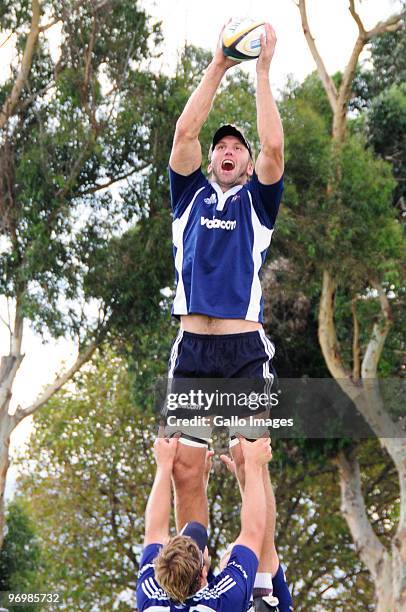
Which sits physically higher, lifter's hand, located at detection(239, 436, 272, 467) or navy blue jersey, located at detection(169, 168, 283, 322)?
navy blue jersey, located at detection(169, 168, 283, 322)

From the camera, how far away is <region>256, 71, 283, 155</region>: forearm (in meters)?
4.95

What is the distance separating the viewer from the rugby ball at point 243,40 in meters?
4.83

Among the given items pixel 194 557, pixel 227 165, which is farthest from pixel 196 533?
pixel 227 165

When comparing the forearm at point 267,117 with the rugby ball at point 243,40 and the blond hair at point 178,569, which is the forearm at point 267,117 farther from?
the blond hair at point 178,569

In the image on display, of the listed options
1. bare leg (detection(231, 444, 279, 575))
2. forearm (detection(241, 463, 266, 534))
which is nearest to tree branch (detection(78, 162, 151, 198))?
bare leg (detection(231, 444, 279, 575))

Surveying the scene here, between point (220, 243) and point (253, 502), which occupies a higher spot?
point (220, 243)

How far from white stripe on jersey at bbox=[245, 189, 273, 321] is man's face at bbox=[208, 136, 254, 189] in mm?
103

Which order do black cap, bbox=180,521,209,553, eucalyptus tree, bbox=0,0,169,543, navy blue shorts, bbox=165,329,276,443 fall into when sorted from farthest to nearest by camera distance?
eucalyptus tree, bbox=0,0,169,543 → navy blue shorts, bbox=165,329,276,443 → black cap, bbox=180,521,209,553

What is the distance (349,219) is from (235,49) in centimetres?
1134

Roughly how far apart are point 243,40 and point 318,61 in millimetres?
12486

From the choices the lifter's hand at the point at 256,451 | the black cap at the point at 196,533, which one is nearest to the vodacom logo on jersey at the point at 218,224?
the lifter's hand at the point at 256,451

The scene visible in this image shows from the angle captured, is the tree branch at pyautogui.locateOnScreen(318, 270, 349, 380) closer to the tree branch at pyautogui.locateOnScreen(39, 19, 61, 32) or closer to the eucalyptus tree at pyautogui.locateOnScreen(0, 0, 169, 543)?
the eucalyptus tree at pyautogui.locateOnScreen(0, 0, 169, 543)

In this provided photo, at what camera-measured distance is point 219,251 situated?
5.13m

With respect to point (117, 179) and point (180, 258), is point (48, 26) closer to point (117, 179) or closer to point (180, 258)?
point (117, 179)
